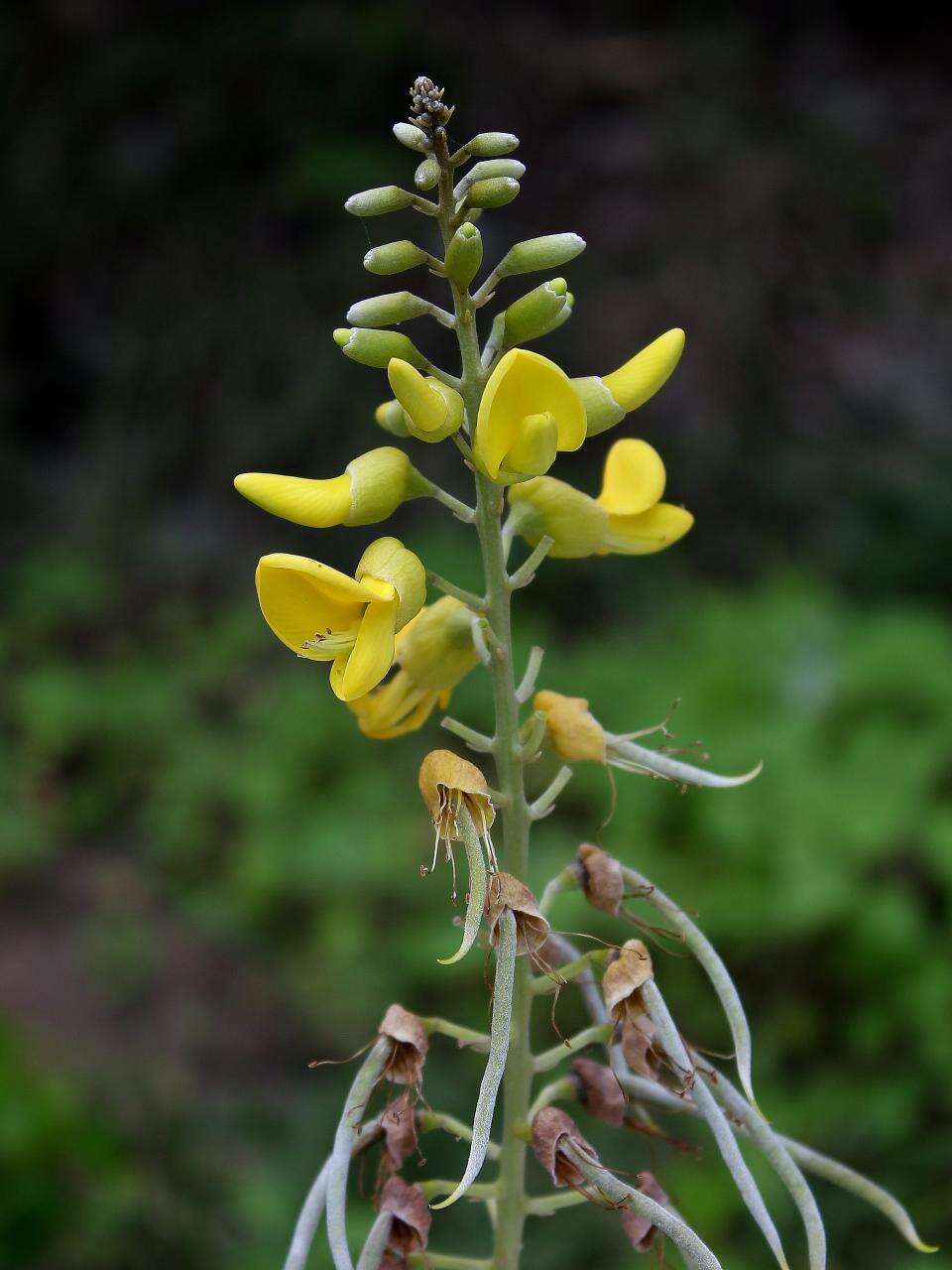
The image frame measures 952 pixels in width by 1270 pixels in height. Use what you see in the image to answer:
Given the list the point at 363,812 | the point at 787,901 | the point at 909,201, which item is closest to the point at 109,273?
the point at 363,812

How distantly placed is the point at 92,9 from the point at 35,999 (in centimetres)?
538

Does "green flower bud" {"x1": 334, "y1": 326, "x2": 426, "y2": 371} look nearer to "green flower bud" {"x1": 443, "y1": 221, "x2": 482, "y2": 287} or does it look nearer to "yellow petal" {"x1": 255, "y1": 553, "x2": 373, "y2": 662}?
"green flower bud" {"x1": 443, "y1": 221, "x2": 482, "y2": 287}

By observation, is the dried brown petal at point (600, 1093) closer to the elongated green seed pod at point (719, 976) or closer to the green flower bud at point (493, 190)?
the elongated green seed pod at point (719, 976)

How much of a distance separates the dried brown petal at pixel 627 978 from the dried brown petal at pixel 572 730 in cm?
20

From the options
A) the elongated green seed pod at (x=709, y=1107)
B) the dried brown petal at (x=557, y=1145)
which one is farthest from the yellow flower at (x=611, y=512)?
the dried brown petal at (x=557, y=1145)

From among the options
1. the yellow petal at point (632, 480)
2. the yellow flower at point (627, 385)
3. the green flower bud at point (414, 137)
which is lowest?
the yellow petal at point (632, 480)

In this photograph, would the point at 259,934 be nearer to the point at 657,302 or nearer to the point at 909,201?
the point at 657,302

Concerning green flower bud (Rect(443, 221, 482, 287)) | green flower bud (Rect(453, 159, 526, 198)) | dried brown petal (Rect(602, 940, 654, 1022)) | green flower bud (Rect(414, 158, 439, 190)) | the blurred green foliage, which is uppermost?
green flower bud (Rect(453, 159, 526, 198))

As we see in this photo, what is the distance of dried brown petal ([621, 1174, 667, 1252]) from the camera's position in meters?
1.35

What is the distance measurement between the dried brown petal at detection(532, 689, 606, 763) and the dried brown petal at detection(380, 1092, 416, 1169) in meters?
0.41

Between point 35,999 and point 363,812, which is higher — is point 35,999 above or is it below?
below

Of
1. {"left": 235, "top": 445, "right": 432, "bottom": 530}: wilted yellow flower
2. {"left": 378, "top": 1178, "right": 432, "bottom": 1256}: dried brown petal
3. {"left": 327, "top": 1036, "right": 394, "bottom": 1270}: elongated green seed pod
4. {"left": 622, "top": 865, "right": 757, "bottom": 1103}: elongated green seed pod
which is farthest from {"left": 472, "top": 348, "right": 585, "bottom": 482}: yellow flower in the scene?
{"left": 378, "top": 1178, "right": 432, "bottom": 1256}: dried brown petal

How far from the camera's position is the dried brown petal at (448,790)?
4.32ft

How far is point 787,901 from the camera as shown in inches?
153
